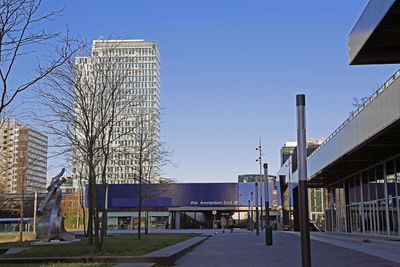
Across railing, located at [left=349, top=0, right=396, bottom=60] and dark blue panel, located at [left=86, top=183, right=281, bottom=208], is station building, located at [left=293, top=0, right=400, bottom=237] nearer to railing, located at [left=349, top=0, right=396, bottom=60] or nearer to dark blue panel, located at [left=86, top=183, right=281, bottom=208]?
railing, located at [left=349, top=0, right=396, bottom=60]

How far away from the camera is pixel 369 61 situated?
2181 cm

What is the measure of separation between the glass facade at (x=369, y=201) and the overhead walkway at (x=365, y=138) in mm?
902

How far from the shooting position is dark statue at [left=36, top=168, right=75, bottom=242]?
28.4 m

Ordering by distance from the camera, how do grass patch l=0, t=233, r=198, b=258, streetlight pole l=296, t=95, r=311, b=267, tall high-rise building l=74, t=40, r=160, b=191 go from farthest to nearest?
tall high-rise building l=74, t=40, r=160, b=191
grass patch l=0, t=233, r=198, b=258
streetlight pole l=296, t=95, r=311, b=267

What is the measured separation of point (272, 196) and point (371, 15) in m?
67.6

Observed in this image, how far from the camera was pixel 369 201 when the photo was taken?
37.4 meters

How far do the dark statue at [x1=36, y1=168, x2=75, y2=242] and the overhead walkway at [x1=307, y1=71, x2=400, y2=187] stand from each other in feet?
53.8

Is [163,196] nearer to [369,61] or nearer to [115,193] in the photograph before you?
[115,193]

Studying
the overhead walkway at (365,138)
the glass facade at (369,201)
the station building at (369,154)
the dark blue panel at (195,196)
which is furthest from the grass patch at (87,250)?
the dark blue panel at (195,196)

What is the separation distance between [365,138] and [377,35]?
733 centimetres

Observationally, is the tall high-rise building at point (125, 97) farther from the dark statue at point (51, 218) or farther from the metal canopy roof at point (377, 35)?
the metal canopy roof at point (377, 35)

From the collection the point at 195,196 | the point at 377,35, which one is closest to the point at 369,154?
the point at 377,35

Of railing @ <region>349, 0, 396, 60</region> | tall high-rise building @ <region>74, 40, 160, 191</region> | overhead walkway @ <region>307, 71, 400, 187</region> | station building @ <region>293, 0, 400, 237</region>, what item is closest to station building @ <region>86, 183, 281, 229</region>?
tall high-rise building @ <region>74, 40, 160, 191</region>

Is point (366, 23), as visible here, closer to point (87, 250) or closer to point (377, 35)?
point (377, 35)
